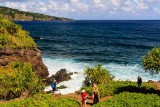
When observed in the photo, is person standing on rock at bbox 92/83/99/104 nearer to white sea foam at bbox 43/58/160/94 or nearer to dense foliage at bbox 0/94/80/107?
dense foliage at bbox 0/94/80/107

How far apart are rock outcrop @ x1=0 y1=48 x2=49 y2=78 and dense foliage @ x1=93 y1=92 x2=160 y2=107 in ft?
106

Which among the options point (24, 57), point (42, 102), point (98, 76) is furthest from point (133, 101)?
point (24, 57)

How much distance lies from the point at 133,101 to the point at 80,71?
4145 cm

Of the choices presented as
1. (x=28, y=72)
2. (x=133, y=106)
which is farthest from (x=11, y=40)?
(x=133, y=106)

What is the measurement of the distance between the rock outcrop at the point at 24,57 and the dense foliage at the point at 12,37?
1100mm

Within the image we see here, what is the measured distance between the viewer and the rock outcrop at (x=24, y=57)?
57.6 metres

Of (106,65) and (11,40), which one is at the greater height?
(11,40)

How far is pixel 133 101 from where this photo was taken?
28.9 meters

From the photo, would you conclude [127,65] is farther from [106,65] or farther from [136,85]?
[136,85]

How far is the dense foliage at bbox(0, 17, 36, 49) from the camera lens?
59531 millimetres

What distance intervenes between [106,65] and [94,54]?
20.1 m

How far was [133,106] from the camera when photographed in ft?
90.2

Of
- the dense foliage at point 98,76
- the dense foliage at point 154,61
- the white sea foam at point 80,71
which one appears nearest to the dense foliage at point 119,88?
the dense foliage at point 154,61

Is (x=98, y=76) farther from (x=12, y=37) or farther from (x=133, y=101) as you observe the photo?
(x=12, y=37)
